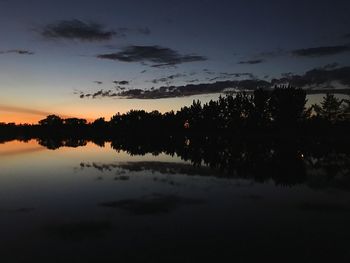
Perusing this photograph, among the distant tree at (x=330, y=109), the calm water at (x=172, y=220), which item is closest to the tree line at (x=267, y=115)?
the distant tree at (x=330, y=109)

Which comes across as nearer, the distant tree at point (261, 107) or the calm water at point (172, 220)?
the calm water at point (172, 220)

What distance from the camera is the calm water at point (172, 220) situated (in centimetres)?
1260

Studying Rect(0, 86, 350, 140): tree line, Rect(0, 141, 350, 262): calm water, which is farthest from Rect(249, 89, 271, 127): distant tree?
Rect(0, 141, 350, 262): calm water

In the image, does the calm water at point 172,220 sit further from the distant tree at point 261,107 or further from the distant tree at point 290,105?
the distant tree at point 261,107

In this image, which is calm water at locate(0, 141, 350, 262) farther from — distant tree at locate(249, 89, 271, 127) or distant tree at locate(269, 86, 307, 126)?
distant tree at locate(249, 89, 271, 127)

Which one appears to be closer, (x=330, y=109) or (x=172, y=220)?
(x=172, y=220)

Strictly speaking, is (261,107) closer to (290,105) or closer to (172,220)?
(290,105)

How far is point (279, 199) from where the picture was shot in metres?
21.5

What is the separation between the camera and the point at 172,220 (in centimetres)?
1669

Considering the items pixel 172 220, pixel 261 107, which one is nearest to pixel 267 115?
pixel 261 107

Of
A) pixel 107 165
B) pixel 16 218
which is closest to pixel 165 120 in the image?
pixel 107 165

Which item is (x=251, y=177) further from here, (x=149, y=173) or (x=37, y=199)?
(x=37, y=199)

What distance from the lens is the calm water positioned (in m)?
12.6

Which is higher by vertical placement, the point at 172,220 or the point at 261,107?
the point at 261,107
